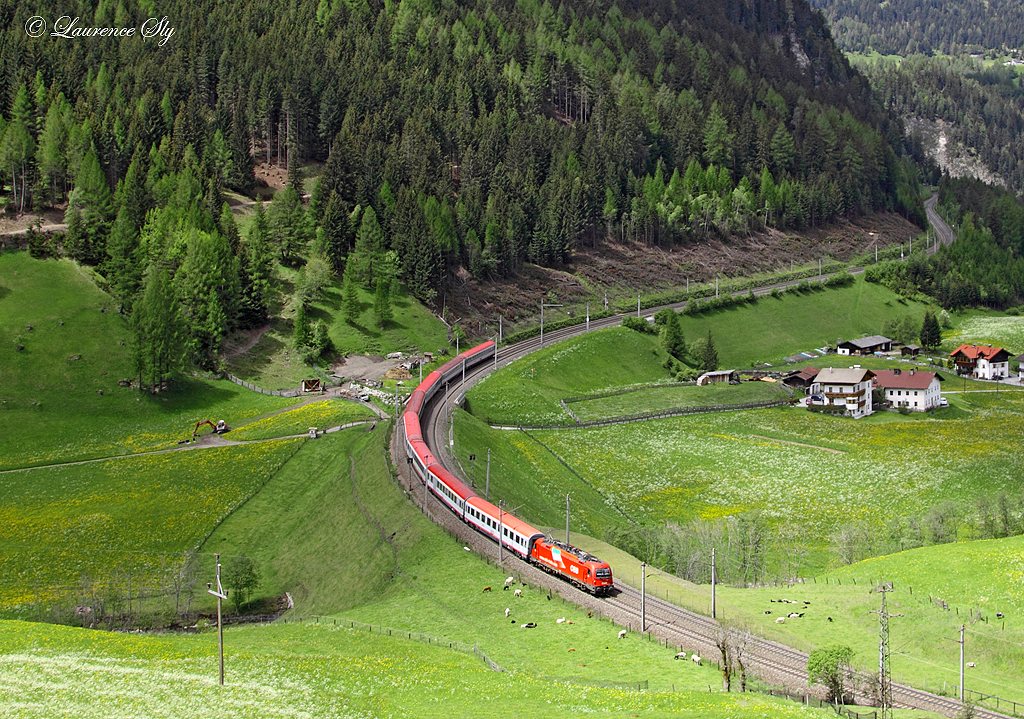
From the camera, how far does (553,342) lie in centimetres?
14525

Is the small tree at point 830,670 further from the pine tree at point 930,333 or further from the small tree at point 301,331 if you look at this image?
the pine tree at point 930,333

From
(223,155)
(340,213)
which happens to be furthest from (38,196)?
(340,213)

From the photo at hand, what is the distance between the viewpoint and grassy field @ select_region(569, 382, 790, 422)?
400 ft

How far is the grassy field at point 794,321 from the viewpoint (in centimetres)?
15975

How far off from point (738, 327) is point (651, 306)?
1637 centimetres

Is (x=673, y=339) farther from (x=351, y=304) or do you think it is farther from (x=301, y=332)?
(x=301, y=332)

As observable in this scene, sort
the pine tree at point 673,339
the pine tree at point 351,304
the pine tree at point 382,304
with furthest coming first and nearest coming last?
the pine tree at point 673,339
the pine tree at point 351,304
the pine tree at point 382,304

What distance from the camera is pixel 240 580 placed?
69.0m

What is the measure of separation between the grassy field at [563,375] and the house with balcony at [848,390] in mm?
24105

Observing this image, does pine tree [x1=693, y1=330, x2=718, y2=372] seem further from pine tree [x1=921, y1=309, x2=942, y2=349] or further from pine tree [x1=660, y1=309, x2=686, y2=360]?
pine tree [x1=921, y1=309, x2=942, y2=349]

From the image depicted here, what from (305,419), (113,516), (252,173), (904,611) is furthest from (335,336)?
(904,611)

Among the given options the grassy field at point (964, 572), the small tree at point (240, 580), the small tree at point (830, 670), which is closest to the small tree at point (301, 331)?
the small tree at point (240, 580)

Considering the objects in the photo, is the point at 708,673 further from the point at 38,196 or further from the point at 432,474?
the point at 38,196

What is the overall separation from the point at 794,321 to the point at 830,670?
5531 inches
